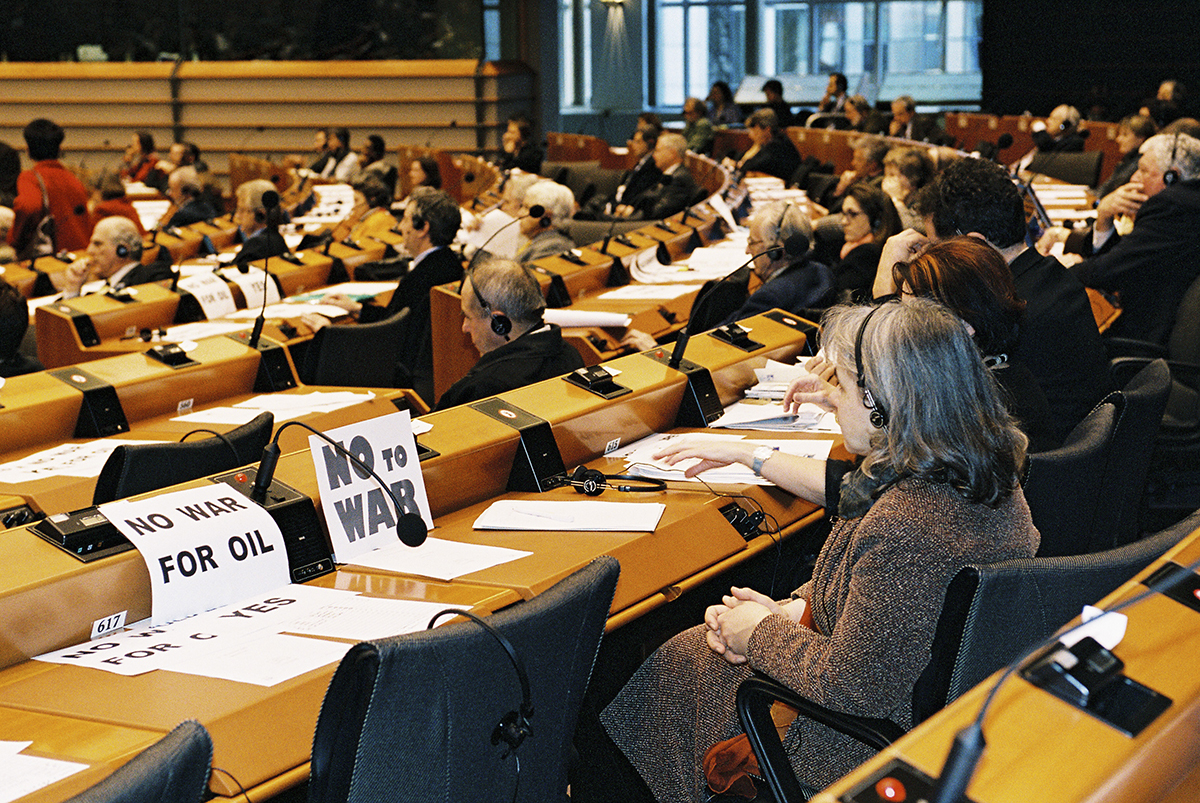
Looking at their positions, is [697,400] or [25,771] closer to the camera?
[25,771]

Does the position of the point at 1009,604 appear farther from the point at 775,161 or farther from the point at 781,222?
the point at 775,161

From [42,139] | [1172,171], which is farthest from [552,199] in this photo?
[42,139]

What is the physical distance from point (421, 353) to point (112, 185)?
402cm

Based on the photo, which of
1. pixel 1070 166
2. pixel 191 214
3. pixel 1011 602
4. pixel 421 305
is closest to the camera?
pixel 1011 602

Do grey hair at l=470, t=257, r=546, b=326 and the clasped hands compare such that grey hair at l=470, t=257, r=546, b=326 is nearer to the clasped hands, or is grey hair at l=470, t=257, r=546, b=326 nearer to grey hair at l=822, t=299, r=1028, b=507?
the clasped hands

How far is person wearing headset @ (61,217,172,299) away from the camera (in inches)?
210

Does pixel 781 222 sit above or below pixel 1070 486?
above

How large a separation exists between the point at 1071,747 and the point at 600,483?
154 cm

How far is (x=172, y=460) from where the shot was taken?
2271mm

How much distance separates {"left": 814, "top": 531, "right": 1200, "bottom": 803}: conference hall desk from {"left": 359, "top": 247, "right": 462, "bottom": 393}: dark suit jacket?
12.3 feet

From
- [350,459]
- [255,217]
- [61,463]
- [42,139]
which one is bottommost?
[61,463]

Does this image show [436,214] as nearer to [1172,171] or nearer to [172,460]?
[172,460]

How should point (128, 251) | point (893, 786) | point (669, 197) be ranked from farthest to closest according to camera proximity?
point (669, 197) → point (128, 251) → point (893, 786)

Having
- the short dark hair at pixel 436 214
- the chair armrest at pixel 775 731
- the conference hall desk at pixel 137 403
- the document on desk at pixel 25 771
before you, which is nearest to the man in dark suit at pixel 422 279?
the short dark hair at pixel 436 214
